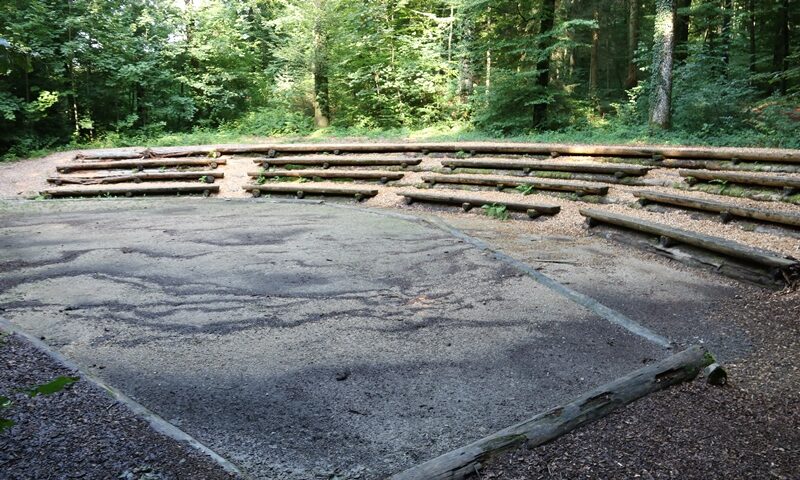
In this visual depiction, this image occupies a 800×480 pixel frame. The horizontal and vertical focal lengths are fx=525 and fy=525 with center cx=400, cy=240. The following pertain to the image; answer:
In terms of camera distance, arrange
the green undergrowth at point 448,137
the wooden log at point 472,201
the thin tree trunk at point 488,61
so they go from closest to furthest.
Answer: the wooden log at point 472,201
the green undergrowth at point 448,137
the thin tree trunk at point 488,61

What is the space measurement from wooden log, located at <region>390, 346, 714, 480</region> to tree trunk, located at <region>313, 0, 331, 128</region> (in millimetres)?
18462

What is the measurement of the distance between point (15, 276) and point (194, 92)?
1821 cm

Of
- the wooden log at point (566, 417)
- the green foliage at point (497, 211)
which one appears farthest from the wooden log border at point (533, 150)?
the wooden log at point (566, 417)

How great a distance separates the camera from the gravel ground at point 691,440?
2559 millimetres

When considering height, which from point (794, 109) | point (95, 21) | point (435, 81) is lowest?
point (794, 109)

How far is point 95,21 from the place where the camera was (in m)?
19.4

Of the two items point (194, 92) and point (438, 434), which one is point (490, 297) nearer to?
point (438, 434)

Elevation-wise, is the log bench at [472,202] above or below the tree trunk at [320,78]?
below

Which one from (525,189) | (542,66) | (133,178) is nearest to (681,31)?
(542,66)

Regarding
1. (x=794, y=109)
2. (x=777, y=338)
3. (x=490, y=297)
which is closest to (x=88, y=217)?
(x=490, y=297)

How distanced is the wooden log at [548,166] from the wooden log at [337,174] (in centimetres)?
137

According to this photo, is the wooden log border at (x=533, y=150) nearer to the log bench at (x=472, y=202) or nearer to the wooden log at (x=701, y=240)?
the log bench at (x=472, y=202)

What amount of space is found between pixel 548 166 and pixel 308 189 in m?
5.19

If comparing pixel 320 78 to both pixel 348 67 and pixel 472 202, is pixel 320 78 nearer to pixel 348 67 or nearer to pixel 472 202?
pixel 348 67
